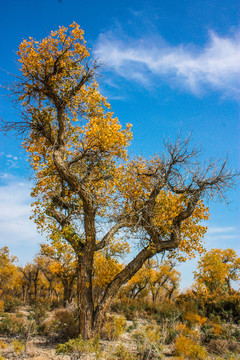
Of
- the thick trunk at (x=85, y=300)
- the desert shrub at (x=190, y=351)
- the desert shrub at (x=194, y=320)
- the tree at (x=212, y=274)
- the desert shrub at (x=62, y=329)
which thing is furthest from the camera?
the tree at (x=212, y=274)

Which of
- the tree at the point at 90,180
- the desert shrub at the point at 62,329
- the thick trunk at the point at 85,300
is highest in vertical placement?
the tree at the point at 90,180

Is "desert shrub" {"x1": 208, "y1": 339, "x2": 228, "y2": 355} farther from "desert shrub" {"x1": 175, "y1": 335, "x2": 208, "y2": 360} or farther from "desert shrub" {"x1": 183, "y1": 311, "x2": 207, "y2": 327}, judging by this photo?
"desert shrub" {"x1": 183, "y1": 311, "x2": 207, "y2": 327}

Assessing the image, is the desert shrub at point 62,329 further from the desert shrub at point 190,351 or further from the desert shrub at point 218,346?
the desert shrub at point 218,346

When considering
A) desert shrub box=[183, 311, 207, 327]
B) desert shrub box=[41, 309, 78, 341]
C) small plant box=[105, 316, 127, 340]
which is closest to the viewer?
small plant box=[105, 316, 127, 340]

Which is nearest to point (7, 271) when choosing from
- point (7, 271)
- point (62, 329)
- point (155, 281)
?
point (7, 271)

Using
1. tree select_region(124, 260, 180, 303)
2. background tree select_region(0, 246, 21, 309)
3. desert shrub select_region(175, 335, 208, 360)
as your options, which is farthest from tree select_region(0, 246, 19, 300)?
desert shrub select_region(175, 335, 208, 360)

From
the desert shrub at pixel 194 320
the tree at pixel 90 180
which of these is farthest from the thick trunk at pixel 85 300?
the desert shrub at pixel 194 320

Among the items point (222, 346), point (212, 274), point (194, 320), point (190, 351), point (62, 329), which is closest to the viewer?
point (190, 351)

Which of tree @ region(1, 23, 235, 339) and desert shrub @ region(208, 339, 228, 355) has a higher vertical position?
tree @ region(1, 23, 235, 339)

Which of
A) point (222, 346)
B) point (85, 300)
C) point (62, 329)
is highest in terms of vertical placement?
point (85, 300)

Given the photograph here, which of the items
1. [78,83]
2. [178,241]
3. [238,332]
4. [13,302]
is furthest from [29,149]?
[13,302]

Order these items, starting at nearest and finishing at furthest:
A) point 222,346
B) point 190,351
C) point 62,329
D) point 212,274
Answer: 1. point 190,351
2. point 222,346
3. point 62,329
4. point 212,274

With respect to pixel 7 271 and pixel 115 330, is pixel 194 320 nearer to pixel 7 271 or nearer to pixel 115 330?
pixel 115 330

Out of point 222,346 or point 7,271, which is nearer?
point 222,346
